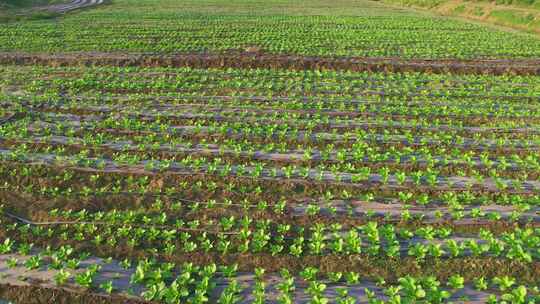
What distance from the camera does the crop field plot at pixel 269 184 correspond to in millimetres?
6453

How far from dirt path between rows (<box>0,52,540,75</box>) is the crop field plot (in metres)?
0.35

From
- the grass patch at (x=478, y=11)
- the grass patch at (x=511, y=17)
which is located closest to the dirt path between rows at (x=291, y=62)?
the grass patch at (x=511, y=17)

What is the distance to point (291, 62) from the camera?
838 inches

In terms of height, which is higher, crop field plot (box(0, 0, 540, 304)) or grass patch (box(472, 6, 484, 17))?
grass patch (box(472, 6, 484, 17))

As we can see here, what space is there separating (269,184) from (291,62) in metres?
13.1

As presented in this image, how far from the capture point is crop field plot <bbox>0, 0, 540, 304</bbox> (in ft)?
21.2

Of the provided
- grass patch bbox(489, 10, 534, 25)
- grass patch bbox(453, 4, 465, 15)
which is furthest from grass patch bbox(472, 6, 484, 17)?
grass patch bbox(489, 10, 534, 25)

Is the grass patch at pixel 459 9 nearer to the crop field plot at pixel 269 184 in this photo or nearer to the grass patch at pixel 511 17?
the grass patch at pixel 511 17

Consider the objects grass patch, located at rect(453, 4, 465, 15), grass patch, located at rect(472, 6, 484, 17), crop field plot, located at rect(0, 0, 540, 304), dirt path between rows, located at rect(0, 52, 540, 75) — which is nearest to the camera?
crop field plot, located at rect(0, 0, 540, 304)

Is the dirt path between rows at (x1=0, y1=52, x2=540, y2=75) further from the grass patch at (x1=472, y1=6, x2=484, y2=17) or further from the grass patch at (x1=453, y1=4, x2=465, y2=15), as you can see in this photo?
the grass patch at (x1=453, y1=4, x2=465, y2=15)

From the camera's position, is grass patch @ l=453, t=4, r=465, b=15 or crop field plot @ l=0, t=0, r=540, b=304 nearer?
crop field plot @ l=0, t=0, r=540, b=304

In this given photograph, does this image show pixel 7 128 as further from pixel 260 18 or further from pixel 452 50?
pixel 260 18

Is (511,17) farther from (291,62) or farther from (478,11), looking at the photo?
(291,62)

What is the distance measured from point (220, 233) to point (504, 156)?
8128 millimetres
